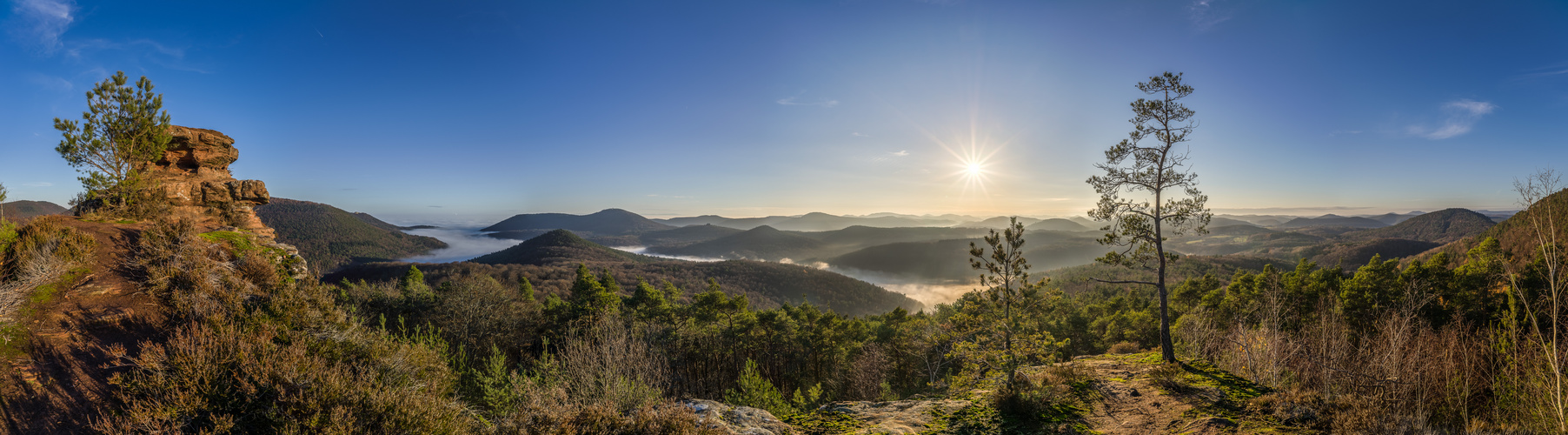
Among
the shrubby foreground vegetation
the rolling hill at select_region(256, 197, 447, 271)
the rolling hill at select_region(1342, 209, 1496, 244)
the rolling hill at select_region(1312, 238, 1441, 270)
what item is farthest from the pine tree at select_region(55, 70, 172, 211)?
the rolling hill at select_region(1342, 209, 1496, 244)

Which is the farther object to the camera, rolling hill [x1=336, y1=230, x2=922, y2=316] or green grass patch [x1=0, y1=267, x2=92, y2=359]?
rolling hill [x1=336, y1=230, x2=922, y2=316]

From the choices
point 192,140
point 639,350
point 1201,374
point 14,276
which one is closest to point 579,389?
point 639,350

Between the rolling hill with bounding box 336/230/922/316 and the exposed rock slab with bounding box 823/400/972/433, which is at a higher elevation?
the exposed rock slab with bounding box 823/400/972/433

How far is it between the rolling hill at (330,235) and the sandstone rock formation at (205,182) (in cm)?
10553

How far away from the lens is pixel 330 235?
10531cm

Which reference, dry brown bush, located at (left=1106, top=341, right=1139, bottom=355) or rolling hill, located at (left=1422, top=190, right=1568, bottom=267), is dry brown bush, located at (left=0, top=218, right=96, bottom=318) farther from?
dry brown bush, located at (left=1106, top=341, right=1139, bottom=355)

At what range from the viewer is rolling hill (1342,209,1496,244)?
118662 millimetres

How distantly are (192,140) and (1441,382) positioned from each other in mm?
29461

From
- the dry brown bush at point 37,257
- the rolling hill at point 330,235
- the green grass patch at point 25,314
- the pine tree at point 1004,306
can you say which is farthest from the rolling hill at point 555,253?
the pine tree at point 1004,306

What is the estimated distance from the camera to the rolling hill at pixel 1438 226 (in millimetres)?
118662

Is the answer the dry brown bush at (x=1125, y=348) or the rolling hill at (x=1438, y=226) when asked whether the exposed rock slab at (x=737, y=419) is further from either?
the rolling hill at (x=1438, y=226)

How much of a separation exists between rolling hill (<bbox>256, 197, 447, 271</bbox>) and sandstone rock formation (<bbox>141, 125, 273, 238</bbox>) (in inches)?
4155

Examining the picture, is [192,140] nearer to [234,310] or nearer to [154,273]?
[154,273]

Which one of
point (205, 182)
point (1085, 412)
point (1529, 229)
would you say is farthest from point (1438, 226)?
point (205, 182)
